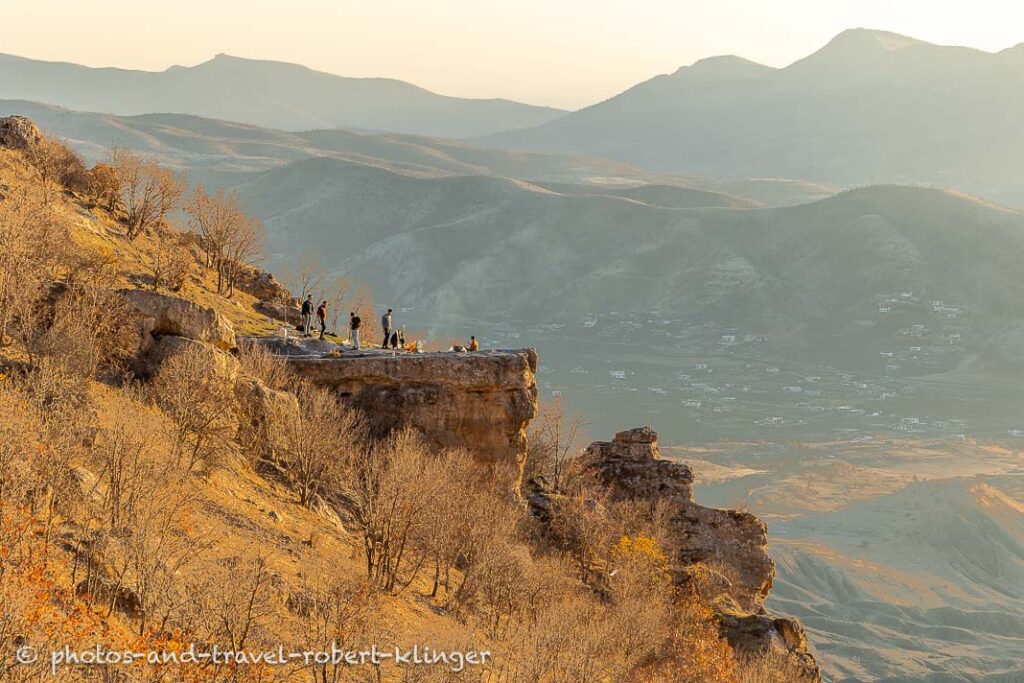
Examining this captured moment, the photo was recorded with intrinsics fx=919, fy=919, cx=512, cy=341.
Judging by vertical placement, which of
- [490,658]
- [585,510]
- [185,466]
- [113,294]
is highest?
[113,294]

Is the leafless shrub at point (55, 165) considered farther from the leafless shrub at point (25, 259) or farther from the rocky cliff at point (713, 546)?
the rocky cliff at point (713, 546)

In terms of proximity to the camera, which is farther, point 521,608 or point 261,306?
point 261,306

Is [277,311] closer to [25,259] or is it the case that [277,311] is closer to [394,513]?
[25,259]

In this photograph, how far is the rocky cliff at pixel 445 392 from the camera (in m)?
45.9

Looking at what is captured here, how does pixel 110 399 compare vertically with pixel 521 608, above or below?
above

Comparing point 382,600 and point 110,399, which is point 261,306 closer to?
point 110,399

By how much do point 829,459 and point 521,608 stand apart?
495 ft

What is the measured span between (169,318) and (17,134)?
948 inches

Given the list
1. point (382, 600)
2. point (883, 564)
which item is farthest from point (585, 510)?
point (883, 564)

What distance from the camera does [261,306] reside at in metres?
→ 58.6

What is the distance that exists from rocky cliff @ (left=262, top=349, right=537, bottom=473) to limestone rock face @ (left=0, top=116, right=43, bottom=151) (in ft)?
73.0

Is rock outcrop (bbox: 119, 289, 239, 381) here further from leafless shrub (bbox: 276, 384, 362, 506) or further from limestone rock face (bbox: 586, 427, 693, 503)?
limestone rock face (bbox: 586, 427, 693, 503)

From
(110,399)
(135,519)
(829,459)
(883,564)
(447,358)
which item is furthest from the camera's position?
(829,459)

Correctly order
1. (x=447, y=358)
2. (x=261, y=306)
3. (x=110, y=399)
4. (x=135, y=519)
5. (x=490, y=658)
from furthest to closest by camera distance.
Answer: (x=261, y=306) < (x=447, y=358) < (x=110, y=399) < (x=490, y=658) < (x=135, y=519)
